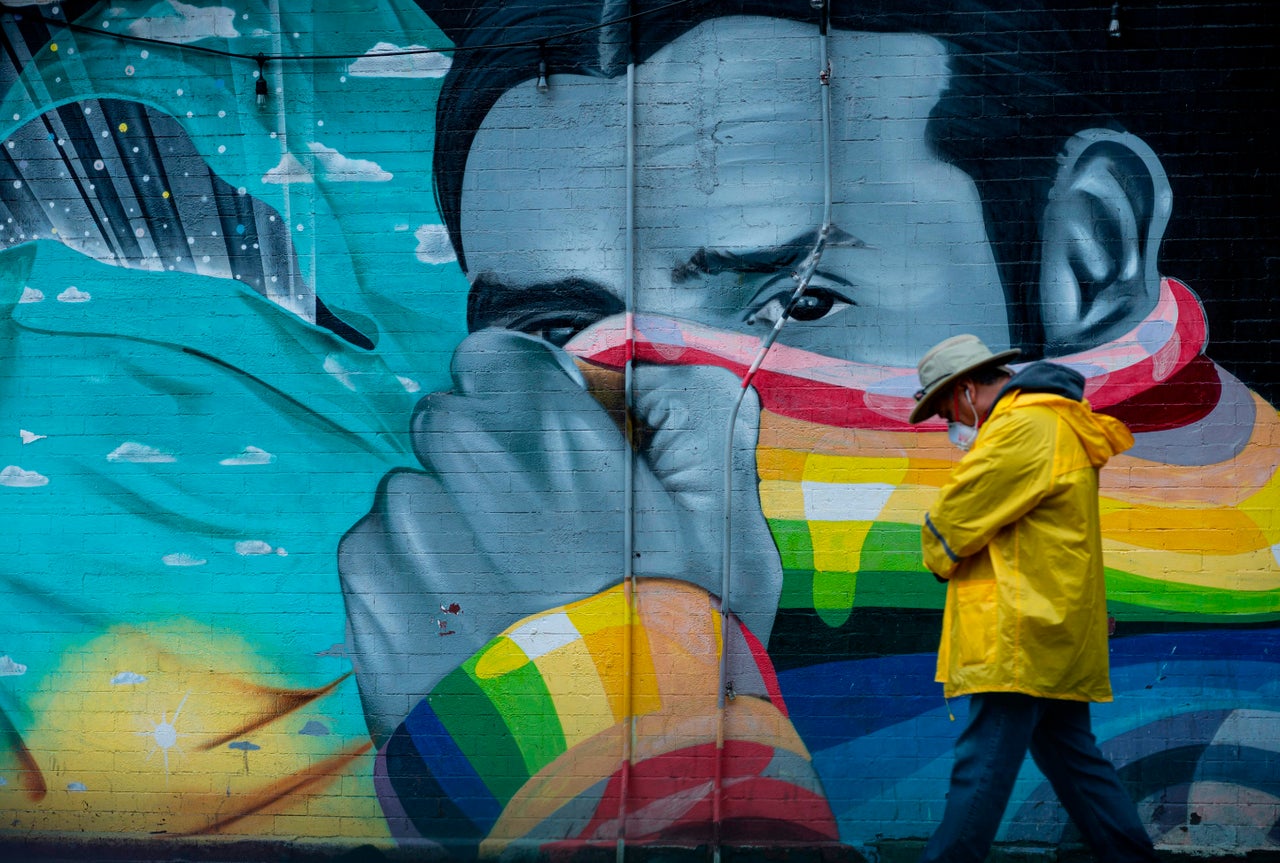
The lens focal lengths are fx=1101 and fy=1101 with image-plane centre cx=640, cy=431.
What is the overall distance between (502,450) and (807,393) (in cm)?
134

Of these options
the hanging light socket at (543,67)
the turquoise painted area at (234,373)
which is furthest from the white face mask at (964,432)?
the hanging light socket at (543,67)

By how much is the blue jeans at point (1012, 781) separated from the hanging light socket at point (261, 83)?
3846 mm

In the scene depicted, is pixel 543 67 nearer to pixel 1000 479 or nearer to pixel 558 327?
pixel 558 327

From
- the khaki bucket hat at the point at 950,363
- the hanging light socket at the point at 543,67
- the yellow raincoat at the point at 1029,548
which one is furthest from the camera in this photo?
the hanging light socket at the point at 543,67

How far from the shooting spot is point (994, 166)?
4.68 m

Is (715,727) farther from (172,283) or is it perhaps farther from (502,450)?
→ (172,283)

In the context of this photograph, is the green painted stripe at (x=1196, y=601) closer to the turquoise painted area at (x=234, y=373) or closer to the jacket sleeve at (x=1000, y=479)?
the jacket sleeve at (x=1000, y=479)

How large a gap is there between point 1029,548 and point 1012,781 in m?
0.70

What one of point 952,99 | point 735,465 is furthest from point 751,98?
point 735,465

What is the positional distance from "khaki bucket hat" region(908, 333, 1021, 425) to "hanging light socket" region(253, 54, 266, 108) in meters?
3.16

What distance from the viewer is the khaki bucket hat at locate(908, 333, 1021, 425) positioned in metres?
3.43

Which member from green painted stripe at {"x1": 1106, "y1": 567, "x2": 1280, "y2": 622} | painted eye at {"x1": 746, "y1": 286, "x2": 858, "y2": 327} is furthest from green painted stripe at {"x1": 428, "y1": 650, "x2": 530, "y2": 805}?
green painted stripe at {"x1": 1106, "y1": 567, "x2": 1280, "y2": 622}

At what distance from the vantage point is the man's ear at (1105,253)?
4.64 m

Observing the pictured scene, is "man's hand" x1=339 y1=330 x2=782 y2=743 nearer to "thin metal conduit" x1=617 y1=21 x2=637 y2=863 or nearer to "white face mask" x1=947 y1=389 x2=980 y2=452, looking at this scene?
"thin metal conduit" x1=617 y1=21 x2=637 y2=863
